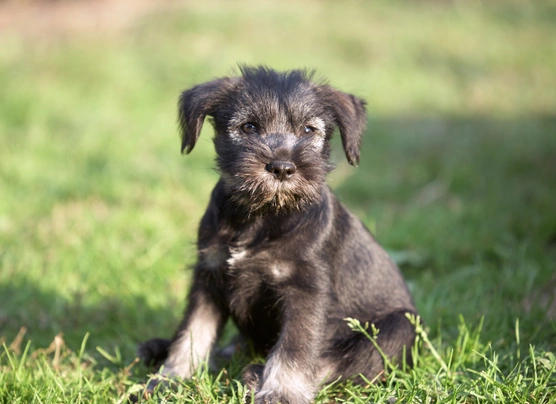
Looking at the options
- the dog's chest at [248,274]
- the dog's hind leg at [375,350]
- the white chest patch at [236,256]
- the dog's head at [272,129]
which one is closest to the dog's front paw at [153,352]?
the dog's chest at [248,274]

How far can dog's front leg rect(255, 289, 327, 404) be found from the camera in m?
3.00

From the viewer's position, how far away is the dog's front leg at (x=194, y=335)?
3.34 m

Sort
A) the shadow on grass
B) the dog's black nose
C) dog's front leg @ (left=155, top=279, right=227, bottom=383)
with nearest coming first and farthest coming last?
the dog's black nose, dog's front leg @ (left=155, top=279, right=227, bottom=383), the shadow on grass

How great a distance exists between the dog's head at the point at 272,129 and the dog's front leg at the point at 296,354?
0.51 metres

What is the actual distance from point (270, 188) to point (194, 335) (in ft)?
3.36

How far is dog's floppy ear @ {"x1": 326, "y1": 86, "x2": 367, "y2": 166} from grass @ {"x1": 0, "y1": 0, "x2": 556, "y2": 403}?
3.61 feet

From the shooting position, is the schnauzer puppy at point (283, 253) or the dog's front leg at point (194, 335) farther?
the dog's front leg at point (194, 335)

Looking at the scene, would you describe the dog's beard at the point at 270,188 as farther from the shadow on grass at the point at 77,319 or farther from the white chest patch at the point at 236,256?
the shadow on grass at the point at 77,319

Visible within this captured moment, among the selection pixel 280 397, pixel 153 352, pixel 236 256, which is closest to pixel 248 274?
pixel 236 256

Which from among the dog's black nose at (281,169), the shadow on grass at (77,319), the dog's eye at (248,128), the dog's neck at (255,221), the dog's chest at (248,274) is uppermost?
the dog's eye at (248,128)

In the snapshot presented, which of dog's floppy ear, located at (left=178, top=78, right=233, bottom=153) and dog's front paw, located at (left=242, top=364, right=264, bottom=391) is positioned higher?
dog's floppy ear, located at (left=178, top=78, right=233, bottom=153)

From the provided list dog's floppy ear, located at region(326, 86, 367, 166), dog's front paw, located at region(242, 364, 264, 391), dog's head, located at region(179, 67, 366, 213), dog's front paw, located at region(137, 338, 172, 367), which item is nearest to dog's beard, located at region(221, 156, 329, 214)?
dog's head, located at region(179, 67, 366, 213)

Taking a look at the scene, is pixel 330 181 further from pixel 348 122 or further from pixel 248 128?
pixel 248 128

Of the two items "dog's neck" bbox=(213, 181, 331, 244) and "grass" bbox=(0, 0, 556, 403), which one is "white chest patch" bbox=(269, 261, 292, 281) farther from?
"grass" bbox=(0, 0, 556, 403)
